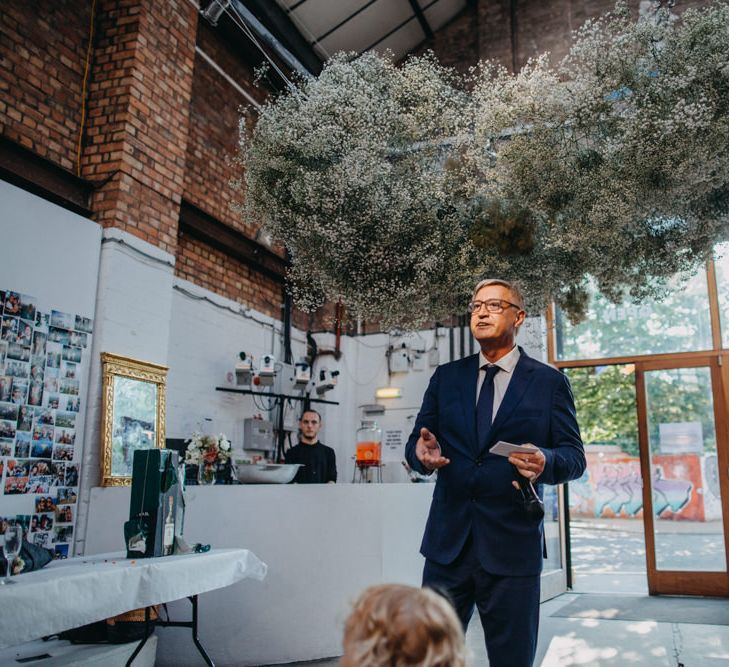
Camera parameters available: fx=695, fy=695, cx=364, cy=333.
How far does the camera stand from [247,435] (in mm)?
6715

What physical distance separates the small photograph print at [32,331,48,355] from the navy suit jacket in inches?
107

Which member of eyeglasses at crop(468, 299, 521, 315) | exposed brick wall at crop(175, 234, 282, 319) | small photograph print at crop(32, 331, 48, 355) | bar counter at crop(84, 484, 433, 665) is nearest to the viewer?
eyeglasses at crop(468, 299, 521, 315)

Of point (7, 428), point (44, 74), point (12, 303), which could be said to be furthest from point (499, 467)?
point (44, 74)

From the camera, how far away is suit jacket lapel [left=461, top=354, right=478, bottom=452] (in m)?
2.10

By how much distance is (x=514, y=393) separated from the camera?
2.08m

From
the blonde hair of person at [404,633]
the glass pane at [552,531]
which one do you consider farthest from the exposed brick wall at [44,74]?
the glass pane at [552,531]

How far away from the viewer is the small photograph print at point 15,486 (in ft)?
12.5

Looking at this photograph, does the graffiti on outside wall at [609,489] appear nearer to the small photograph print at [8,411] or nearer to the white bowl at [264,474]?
the white bowl at [264,474]

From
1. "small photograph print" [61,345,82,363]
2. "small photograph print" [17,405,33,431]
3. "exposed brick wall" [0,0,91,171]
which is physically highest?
"exposed brick wall" [0,0,91,171]

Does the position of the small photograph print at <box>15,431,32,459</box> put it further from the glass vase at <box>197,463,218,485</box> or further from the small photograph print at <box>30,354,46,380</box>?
the glass vase at <box>197,463,218,485</box>

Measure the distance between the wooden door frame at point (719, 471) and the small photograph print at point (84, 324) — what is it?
522cm

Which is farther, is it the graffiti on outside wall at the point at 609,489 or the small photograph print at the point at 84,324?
the graffiti on outside wall at the point at 609,489

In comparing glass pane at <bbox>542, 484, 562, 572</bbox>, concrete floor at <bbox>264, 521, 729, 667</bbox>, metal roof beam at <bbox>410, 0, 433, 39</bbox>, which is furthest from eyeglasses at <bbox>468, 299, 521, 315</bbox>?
metal roof beam at <bbox>410, 0, 433, 39</bbox>

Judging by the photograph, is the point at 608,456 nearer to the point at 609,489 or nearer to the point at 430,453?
the point at 609,489
